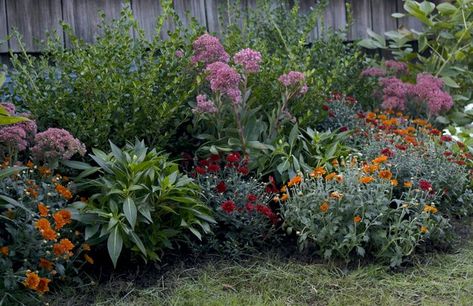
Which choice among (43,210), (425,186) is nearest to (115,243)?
(43,210)

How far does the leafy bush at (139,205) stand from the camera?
3.90 m

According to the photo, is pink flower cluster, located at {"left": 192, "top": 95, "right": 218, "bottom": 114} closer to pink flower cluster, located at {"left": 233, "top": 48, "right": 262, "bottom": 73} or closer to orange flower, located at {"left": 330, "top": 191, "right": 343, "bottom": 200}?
pink flower cluster, located at {"left": 233, "top": 48, "right": 262, "bottom": 73}

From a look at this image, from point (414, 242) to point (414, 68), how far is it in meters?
3.29

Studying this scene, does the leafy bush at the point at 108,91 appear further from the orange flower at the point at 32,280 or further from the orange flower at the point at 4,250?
the orange flower at the point at 32,280

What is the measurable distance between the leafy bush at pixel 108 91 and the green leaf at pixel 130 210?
75 centimetres

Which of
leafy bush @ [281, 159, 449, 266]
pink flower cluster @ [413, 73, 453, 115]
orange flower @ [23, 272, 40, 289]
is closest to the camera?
orange flower @ [23, 272, 40, 289]

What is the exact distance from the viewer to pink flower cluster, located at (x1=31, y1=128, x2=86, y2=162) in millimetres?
4070

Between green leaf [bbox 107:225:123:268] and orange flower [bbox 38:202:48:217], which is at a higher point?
orange flower [bbox 38:202:48:217]

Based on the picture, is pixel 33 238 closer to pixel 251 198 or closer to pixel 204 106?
pixel 251 198

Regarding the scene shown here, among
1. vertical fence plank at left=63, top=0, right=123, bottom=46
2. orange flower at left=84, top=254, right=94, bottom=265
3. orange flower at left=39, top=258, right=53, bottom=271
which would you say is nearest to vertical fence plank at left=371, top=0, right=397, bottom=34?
vertical fence plank at left=63, top=0, right=123, bottom=46

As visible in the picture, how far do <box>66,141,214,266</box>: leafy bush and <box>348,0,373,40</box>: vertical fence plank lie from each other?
3.73 metres

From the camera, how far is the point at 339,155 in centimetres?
504

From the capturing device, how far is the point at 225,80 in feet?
14.8

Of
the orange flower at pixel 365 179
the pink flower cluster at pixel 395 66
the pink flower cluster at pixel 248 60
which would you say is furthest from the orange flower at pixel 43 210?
the pink flower cluster at pixel 395 66
